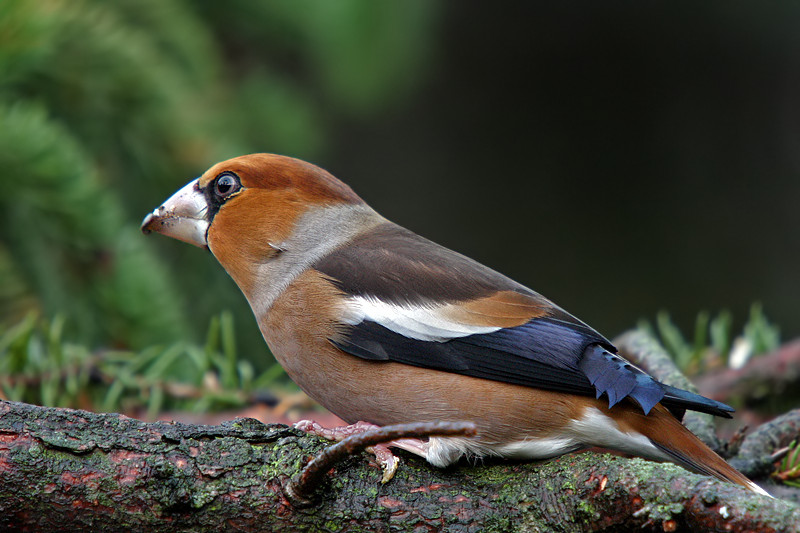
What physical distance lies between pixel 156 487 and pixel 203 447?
5.3 inches

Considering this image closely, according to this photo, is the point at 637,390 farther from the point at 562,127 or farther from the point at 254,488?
the point at 562,127

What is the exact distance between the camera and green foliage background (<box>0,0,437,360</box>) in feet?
9.68

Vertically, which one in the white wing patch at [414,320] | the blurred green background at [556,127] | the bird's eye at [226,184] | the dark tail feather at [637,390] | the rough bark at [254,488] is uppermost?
the blurred green background at [556,127]

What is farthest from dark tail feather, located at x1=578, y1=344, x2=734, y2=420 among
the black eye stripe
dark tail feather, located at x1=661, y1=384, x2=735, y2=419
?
the black eye stripe

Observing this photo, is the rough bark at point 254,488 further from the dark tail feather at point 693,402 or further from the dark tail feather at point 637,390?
the dark tail feather at point 693,402

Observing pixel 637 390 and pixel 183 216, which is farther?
pixel 183 216

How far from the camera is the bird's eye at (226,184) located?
2.84 m

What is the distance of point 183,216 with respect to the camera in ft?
9.32

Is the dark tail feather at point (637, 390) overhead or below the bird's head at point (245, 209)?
overhead

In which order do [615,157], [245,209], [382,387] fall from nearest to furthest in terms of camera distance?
[382,387] < [245,209] < [615,157]

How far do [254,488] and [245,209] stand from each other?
1292 millimetres

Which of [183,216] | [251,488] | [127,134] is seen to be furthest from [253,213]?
[251,488]

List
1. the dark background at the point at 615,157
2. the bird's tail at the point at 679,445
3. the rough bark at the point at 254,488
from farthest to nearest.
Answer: the dark background at the point at 615,157 < the bird's tail at the point at 679,445 < the rough bark at the point at 254,488

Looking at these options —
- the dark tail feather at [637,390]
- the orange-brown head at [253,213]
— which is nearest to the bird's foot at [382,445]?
the dark tail feather at [637,390]
